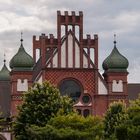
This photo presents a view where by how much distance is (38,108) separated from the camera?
266 ft

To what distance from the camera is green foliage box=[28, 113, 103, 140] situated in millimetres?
75062

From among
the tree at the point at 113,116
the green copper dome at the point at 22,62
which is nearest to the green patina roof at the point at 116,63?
the green copper dome at the point at 22,62

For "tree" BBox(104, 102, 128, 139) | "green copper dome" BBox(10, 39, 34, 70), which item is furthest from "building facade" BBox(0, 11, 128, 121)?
"tree" BBox(104, 102, 128, 139)

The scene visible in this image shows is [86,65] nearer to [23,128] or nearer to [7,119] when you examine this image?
[7,119]

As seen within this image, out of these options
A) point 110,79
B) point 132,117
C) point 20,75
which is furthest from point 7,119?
point 132,117

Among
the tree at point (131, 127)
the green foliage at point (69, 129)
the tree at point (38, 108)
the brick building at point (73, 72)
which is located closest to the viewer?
the tree at point (131, 127)

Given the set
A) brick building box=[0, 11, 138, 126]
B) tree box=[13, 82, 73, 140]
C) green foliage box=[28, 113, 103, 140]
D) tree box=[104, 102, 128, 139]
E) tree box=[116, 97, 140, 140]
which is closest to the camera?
tree box=[116, 97, 140, 140]

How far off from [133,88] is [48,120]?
98.7ft

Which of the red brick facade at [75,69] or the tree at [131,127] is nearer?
the tree at [131,127]

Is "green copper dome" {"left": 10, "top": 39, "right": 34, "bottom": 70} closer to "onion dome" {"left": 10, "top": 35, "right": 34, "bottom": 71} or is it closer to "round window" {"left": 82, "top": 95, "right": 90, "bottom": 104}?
"onion dome" {"left": 10, "top": 35, "right": 34, "bottom": 71}

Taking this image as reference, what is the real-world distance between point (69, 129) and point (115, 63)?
1005 inches

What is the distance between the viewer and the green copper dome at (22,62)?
9856 centimetres

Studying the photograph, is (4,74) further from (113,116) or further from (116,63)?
(113,116)

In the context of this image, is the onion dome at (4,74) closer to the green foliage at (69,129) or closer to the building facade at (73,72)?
the building facade at (73,72)
